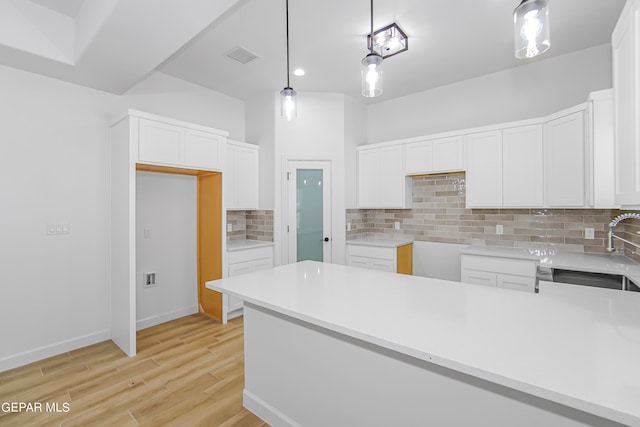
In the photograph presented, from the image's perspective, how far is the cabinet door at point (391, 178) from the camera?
4117 mm

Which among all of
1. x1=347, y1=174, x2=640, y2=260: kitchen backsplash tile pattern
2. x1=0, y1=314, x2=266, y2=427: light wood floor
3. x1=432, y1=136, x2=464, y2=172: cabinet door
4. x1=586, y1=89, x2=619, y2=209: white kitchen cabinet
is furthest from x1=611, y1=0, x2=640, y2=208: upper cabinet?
x1=0, y1=314, x2=266, y2=427: light wood floor

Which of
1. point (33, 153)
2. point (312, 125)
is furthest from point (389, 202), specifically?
point (33, 153)

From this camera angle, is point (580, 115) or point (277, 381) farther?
point (580, 115)

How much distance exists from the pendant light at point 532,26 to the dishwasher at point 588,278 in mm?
1903

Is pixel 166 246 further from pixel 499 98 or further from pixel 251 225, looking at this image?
pixel 499 98

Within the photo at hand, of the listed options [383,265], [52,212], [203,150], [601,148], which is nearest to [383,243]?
[383,265]

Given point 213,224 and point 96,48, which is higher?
point 96,48

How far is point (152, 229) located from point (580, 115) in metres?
4.63

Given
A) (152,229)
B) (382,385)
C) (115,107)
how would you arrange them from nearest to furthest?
(382,385), (115,107), (152,229)

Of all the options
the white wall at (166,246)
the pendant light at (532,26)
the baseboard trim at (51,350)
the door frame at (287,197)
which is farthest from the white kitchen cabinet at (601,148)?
the baseboard trim at (51,350)

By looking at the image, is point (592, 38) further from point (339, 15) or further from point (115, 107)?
point (115, 107)

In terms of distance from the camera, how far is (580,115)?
2.73 m

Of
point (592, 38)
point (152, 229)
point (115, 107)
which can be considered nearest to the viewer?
point (592, 38)

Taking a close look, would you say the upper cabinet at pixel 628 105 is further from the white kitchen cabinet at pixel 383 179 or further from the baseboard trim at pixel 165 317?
the baseboard trim at pixel 165 317
